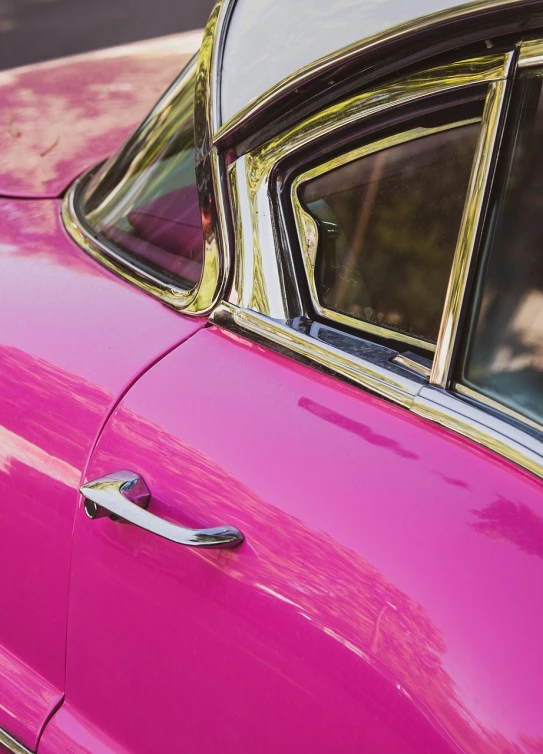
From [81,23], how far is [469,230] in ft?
27.5

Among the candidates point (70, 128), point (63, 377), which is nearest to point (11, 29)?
point (70, 128)

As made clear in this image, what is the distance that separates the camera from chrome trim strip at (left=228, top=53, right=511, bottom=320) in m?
1.44

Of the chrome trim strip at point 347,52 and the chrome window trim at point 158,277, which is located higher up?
the chrome trim strip at point 347,52

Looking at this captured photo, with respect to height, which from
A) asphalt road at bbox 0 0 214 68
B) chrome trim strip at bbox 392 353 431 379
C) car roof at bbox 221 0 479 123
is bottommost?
chrome trim strip at bbox 392 353 431 379

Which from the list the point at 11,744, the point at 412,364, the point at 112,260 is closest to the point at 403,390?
the point at 412,364

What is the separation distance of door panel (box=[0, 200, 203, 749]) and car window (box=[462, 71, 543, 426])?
0.51 metres

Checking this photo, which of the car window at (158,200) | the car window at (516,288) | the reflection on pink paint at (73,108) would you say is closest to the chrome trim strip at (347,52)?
the car window at (516,288)

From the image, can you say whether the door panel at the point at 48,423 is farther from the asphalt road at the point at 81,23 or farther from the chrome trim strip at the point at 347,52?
the asphalt road at the point at 81,23

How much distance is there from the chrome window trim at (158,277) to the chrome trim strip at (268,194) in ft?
0.13

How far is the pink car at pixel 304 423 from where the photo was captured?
1.22 metres

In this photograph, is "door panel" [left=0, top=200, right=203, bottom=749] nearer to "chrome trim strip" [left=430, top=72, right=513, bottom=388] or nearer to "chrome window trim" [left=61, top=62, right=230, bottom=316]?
"chrome window trim" [left=61, top=62, right=230, bottom=316]

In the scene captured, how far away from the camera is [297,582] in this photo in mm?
1291

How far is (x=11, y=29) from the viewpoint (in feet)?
28.9

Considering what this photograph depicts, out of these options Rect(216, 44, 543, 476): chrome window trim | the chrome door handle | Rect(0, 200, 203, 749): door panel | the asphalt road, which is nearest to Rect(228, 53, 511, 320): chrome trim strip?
Rect(216, 44, 543, 476): chrome window trim
